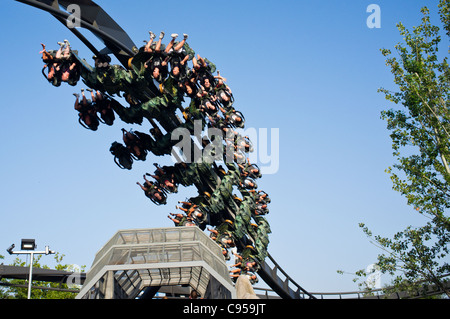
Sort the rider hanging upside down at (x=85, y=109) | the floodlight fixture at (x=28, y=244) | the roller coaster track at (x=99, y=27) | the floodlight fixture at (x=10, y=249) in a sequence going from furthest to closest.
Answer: the floodlight fixture at (x=10, y=249) < the floodlight fixture at (x=28, y=244) < the rider hanging upside down at (x=85, y=109) < the roller coaster track at (x=99, y=27)

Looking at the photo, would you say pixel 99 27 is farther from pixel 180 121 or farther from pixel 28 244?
pixel 28 244

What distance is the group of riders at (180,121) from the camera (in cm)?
1623

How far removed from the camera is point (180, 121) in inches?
710

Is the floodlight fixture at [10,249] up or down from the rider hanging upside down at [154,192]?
down

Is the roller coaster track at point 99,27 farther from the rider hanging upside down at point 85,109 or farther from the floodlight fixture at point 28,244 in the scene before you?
Answer: the floodlight fixture at point 28,244

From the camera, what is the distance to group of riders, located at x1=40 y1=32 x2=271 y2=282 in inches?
639

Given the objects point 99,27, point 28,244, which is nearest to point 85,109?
point 99,27

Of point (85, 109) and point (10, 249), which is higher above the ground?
point (85, 109)

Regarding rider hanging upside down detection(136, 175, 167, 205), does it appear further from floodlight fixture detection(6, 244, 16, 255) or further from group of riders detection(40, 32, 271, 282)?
floodlight fixture detection(6, 244, 16, 255)

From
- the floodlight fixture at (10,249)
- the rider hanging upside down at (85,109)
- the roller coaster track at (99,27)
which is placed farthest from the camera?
the floodlight fixture at (10,249)

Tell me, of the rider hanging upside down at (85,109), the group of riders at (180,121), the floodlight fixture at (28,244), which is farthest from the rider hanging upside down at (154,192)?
the floodlight fixture at (28,244)

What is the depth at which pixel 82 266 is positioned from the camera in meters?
39.1

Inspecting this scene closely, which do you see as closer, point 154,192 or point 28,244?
point 154,192

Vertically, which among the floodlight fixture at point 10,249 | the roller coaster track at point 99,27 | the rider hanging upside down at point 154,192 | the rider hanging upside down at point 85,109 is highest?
the roller coaster track at point 99,27
